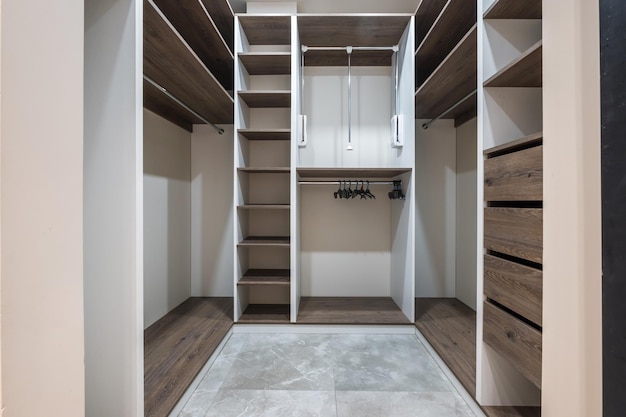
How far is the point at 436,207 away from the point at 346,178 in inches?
39.9

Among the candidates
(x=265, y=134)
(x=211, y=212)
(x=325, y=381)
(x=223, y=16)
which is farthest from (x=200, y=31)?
(x=325, y=381)

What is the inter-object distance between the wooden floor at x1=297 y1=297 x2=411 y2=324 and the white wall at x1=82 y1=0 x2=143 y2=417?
4.62 ft

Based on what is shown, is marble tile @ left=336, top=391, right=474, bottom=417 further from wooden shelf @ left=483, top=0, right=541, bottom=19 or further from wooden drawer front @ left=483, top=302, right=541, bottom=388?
wooden shelf @ left=483, top=0, right=541, bottom=19

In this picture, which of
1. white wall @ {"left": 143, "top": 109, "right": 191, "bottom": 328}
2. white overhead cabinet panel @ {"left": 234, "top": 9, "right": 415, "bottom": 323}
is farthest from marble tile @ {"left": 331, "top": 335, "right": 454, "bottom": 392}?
white wall @ {"left": 143, "top": 109, "right": 191, "bottom": 328}

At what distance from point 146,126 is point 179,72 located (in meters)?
0.62

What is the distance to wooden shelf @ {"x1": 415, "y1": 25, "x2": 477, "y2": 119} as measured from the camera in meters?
1.72

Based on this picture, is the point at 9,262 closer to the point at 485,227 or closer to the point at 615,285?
the point at 615,285

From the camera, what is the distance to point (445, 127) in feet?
9.43

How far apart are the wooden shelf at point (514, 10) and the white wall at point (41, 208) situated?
5.31ft

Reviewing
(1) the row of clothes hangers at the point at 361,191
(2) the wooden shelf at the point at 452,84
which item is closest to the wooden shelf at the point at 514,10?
(2) the wooden shelf at the point at 452,84

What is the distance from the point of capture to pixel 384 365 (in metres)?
1.87

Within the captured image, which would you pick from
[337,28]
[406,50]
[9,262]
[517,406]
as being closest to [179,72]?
[337,28]

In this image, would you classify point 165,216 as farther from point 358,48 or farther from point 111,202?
Result: point 358,48

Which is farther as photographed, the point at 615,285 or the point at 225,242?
the point at 225,242
